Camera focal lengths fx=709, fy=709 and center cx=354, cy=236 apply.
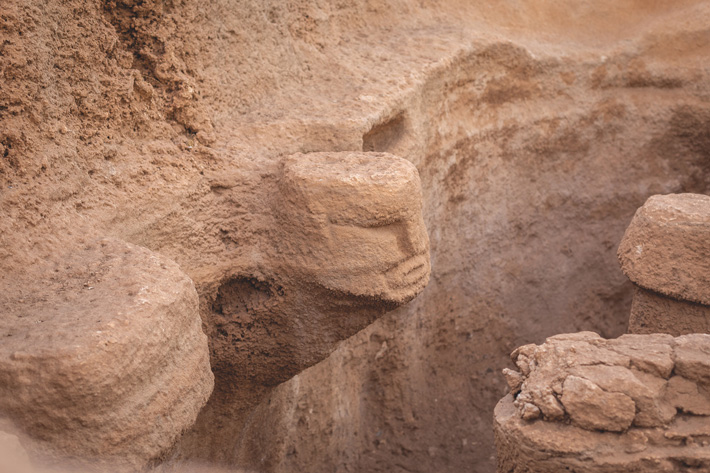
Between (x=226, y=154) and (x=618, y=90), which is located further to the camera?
(x=618, y=90)

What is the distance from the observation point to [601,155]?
3537 millimetres

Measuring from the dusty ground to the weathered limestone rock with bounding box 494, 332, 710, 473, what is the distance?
88cm

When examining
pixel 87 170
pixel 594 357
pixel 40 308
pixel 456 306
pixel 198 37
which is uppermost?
pixel 198 37

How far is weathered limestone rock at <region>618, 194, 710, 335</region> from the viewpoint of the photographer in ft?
7.55

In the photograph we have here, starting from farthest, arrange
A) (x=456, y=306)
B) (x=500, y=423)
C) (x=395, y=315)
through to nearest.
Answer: (x=456, y=306)
(x=395, y=315)
(x=500, y=423)

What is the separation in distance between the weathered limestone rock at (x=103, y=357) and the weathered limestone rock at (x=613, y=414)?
743 millimetres

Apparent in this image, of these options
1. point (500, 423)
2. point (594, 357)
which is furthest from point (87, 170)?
point (594, 357)

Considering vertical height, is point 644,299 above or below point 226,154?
below

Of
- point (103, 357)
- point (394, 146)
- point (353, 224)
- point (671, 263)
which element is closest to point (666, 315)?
point (671, 263)

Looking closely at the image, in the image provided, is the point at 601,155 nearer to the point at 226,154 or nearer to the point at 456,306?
the point at 456,306

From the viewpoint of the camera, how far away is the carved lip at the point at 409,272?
1.91 meters

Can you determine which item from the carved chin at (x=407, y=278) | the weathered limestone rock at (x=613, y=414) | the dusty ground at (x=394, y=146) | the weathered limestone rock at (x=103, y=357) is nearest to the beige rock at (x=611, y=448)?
the weathered limestone rock at (x=613, y=414)

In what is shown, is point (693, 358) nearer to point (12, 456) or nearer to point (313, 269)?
point (313, 269)

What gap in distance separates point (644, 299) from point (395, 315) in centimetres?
96
